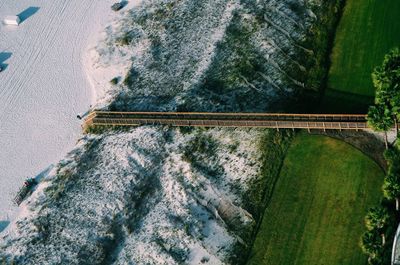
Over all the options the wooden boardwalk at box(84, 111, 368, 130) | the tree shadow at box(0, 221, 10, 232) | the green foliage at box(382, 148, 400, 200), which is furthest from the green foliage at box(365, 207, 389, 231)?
the tree shadow at box(0, 221, 10, 232)

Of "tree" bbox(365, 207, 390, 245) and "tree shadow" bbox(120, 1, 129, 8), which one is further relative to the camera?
"tree shadow" bbox(120, 1, 129, 8)

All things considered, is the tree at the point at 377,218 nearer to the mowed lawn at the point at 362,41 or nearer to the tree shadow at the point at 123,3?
the mowed lawn at the point at 362,41

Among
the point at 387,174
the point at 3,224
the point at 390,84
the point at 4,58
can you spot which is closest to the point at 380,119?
the point at 390,84

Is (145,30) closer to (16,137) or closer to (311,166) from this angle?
(16,137)

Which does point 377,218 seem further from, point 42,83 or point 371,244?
point 42,83

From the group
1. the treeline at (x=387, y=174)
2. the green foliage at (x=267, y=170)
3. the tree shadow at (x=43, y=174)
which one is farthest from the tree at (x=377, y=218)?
the tree shadow at (x=43, y=174)

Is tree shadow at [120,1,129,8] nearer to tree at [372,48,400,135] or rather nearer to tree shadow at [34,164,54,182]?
tree shadow at [34,164,54,182]
